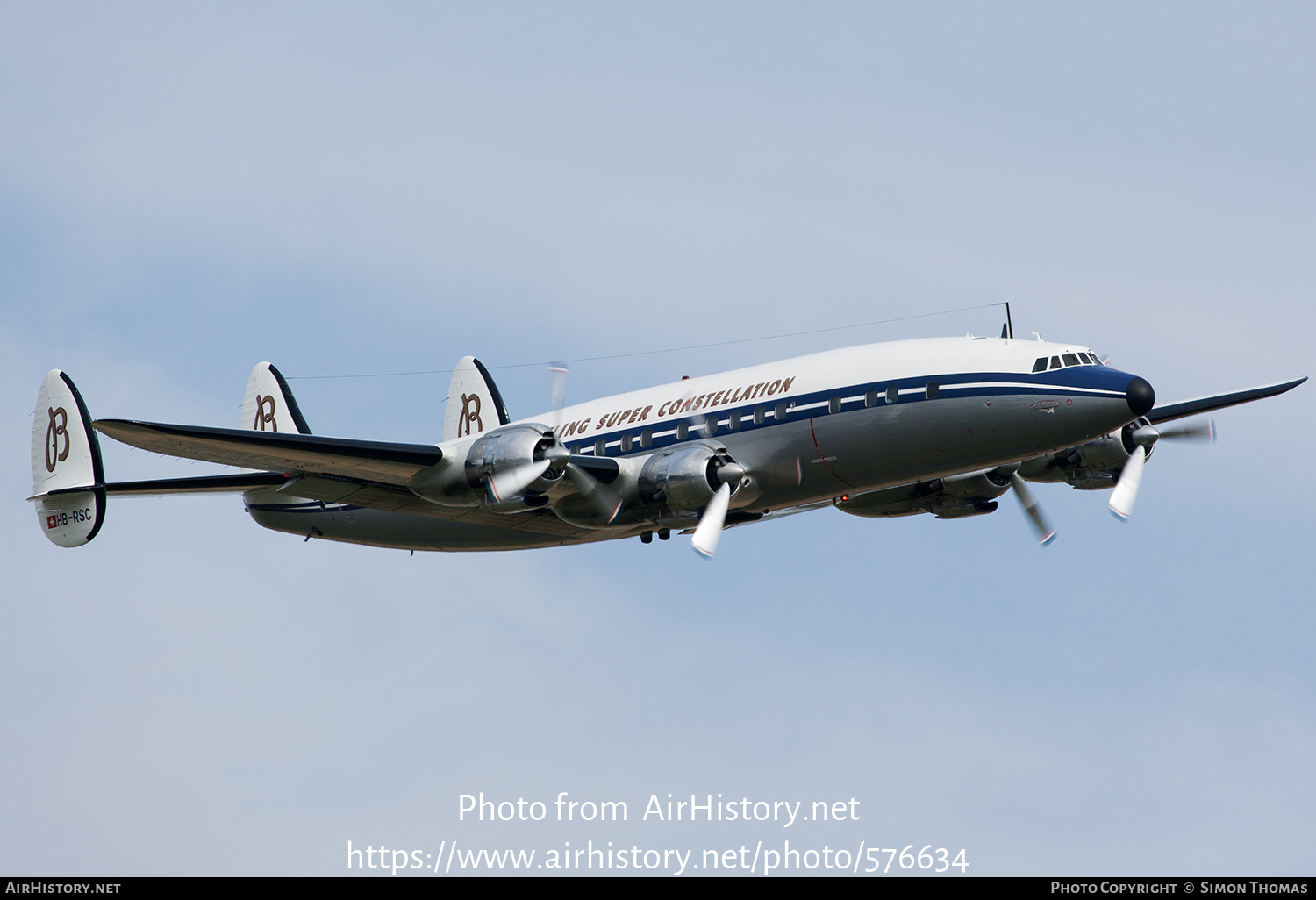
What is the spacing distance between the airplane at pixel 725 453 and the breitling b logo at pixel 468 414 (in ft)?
1.81

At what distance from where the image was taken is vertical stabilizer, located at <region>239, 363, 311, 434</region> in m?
36.5

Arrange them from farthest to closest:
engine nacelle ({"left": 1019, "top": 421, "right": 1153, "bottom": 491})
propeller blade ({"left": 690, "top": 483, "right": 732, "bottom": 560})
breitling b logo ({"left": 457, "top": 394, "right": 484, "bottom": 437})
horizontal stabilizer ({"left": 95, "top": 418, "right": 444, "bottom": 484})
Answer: breitling b logo ({"left": 457, "top": 394, "right": 484, "bottom": 437})
engine nacelle ({"left": 1019, "top": 421, "right": 1153, "bottom": 491})
propeller blade ({"left": 690, "top": 483, "right": 732, "bottom": 560})
horizontal stabilizer ({"left": 95, "top": 418, "right": 444, "bottom": 484})

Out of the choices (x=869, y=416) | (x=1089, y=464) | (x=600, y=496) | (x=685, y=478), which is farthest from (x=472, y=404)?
(x=1089, y=464)

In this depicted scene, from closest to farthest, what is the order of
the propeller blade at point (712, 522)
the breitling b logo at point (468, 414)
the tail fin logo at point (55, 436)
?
the propeller blade at point (712, 522)
the tail fin logo at point (55, 436)
the breitling b logo at point (468, 414)

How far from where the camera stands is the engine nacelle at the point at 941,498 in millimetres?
32000

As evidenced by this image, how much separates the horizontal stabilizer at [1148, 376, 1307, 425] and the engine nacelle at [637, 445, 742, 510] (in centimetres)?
1145

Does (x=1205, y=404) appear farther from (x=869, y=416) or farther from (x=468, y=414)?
(x=468, y=414)

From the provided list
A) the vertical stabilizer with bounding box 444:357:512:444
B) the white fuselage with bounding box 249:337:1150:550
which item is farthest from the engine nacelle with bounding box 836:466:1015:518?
the vertical stabilizer with bounding box 444:357:512:444

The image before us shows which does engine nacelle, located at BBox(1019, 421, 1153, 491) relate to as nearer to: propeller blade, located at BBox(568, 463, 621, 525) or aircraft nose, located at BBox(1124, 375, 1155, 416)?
aircraft nose, located at BBox(1124, 375, 1155, 416)

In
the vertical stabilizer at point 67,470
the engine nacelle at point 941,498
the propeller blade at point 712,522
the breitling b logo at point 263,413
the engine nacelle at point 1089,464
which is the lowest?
the propeller blade at point 712,522

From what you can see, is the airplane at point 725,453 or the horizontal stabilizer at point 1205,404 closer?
the airplane at point 725,453

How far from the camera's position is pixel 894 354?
27891mm

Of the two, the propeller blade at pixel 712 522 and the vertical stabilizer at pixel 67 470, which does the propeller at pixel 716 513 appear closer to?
the propeller blade at pixel 712 522

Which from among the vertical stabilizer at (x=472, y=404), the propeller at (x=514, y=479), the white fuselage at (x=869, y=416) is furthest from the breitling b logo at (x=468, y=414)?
the propeller at (x=514, y=479)
